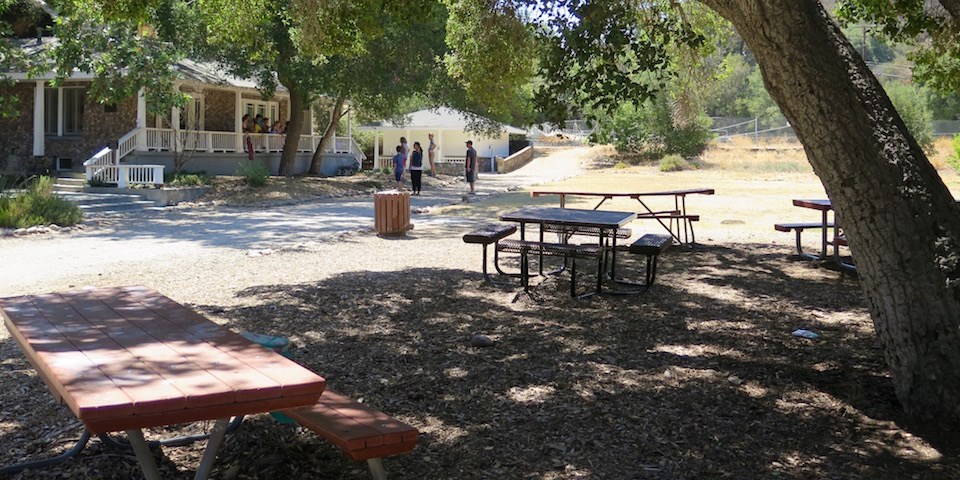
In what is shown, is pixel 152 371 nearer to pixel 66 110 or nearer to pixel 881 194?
pixel 881 194

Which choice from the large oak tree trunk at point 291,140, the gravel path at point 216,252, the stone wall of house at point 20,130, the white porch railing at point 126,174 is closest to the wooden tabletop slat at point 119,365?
the gravel path at point 216,252

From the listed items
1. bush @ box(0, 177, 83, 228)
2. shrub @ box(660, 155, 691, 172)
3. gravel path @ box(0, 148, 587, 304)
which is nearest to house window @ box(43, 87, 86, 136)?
gravel path @ box(0, 148, 587, 304)

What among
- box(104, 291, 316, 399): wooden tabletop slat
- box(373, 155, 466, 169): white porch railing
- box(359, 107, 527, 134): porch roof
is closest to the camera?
box(104, 291, 316, 399): wooden tabletop slat

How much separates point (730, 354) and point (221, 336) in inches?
153

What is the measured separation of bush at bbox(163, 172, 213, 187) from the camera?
25358 mm

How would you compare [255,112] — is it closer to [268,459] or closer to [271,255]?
[271,255]

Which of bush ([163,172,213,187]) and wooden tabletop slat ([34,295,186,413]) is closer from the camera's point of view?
wooden tabletop slat ([34,295,186,413])

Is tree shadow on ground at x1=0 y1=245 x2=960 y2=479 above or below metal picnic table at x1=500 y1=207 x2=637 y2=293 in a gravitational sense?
below

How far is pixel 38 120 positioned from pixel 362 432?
27.6m

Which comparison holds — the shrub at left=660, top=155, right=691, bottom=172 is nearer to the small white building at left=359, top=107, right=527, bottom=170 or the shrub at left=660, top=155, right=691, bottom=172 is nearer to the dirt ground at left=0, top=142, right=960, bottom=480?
the small white building at left=359, top=107, right=527, bottom=170

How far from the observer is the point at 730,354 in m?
6.60

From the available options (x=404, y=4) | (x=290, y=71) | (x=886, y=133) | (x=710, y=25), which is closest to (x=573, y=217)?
(x=404, y=4)

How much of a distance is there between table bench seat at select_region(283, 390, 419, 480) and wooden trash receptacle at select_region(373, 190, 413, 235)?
1148 cm

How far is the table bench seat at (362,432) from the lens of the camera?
367 cm
